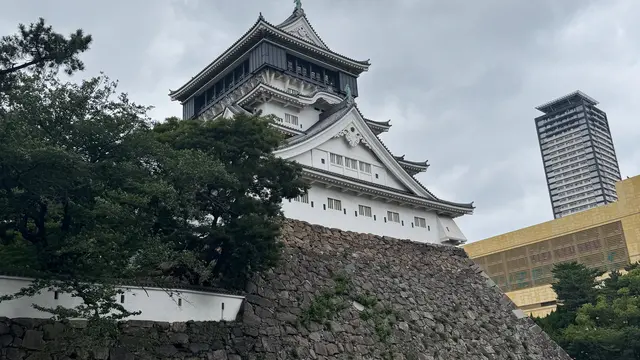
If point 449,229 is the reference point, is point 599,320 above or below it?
below

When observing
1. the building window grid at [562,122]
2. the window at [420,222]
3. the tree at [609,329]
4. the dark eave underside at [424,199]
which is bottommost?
the tree at [609,329]

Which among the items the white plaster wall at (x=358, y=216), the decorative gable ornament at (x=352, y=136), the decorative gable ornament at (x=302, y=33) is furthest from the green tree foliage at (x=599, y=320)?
the decorative gable ornament at (x=302, y=33)

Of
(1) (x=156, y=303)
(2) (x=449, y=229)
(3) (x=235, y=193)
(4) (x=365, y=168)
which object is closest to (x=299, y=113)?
(4) (x=365, y=168)

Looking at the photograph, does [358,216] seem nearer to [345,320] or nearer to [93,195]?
[345,320]

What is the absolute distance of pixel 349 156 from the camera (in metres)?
19.4

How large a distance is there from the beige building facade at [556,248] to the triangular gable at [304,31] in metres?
21.9

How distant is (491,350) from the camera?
16234mm

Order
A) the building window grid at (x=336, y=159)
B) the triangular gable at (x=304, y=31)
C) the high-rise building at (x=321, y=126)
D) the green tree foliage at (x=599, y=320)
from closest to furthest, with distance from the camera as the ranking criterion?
the high-rise building at (x=321, y=126) < the building window grid at (x=336, y=159) < the green tree foliage at (x=599, y=320) < the triangular gable at (x=304, y=31)

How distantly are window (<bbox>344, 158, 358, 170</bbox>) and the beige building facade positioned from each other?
22.8 metres

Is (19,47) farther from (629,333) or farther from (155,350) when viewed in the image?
(629,333)

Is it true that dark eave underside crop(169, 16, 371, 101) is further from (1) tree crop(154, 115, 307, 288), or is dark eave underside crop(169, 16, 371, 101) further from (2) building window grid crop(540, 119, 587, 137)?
(2) building window grid crop(540, 119, 587, 137)

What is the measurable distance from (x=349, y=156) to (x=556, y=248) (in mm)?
24696

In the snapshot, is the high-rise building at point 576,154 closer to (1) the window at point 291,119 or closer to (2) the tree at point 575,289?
(2) the tree at point 575,289

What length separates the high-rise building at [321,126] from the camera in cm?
1769
